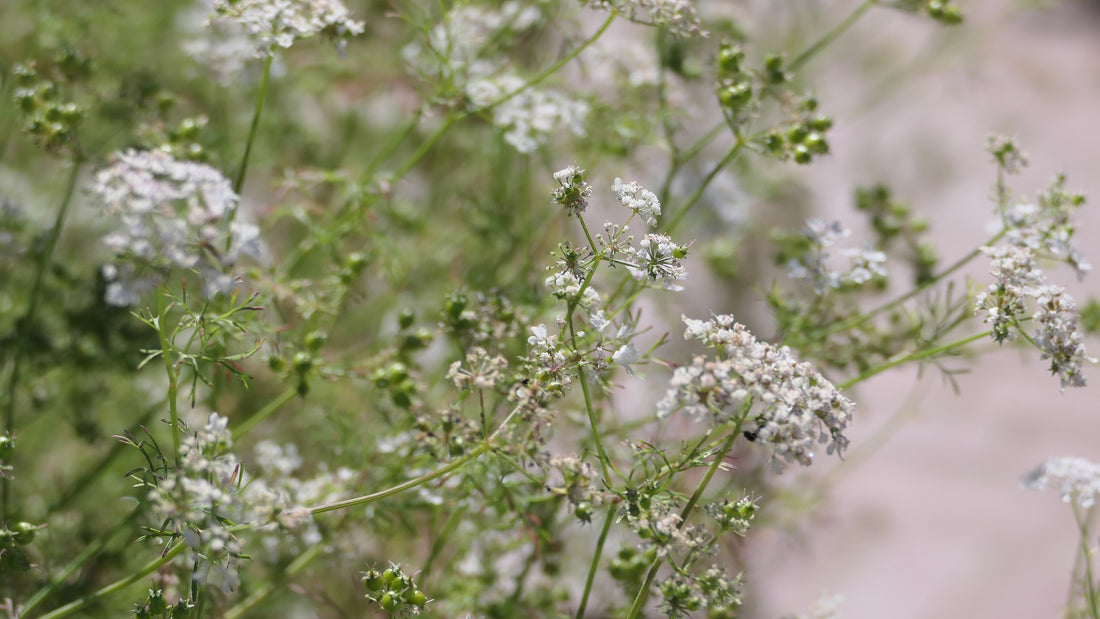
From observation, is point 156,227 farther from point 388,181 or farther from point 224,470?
point 388,181

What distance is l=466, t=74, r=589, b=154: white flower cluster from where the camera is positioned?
6.46ft

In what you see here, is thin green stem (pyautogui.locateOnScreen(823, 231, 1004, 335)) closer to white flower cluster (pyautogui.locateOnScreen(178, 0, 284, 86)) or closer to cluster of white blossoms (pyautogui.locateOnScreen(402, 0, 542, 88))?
cluster of white blossoms (pyautogui.locateOnScreen(402, 0, 542, 88))

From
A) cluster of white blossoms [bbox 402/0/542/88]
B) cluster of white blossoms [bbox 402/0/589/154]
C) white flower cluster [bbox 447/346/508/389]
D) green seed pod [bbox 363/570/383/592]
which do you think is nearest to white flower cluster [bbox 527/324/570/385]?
white flower cluster [bbox 447/346/508/389]

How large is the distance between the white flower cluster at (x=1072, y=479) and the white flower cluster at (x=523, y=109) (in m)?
1.26

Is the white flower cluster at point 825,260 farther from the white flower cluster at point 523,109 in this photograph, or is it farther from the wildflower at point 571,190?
the wildflower at point 571,190

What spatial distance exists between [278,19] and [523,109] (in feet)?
2.23

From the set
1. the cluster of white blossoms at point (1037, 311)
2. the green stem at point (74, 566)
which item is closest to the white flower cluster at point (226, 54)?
the green stem at point (74, 566)

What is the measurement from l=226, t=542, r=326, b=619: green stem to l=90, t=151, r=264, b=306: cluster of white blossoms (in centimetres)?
76

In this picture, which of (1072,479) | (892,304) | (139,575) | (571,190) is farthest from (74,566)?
(1072,479)

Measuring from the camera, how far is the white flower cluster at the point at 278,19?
1.55m

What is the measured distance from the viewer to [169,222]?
1.18 m

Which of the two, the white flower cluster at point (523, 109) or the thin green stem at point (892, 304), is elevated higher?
the white flower cluster at point (523, 109)

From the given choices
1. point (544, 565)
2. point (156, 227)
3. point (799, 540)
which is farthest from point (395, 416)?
point (799, 540)

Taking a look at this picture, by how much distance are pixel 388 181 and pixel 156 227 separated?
85cm
